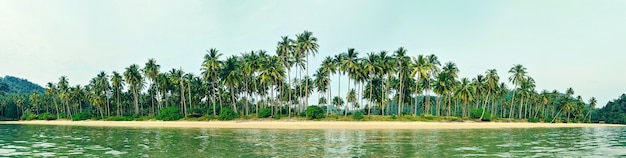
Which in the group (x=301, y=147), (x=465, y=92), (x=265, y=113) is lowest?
(x=265, y=113)

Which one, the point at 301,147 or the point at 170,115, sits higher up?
the point at 301,147

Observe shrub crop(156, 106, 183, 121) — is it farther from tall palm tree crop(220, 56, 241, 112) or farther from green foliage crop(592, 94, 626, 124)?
green foliage crop(592, 94, 626, 124)

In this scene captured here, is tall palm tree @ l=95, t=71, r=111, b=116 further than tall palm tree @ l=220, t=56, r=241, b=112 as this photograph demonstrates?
Yes

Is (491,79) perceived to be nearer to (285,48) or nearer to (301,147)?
(285,48)

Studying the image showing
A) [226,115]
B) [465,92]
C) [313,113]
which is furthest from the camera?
[465,92]

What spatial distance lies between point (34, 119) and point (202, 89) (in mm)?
52312

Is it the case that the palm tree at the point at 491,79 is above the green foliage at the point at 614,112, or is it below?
above

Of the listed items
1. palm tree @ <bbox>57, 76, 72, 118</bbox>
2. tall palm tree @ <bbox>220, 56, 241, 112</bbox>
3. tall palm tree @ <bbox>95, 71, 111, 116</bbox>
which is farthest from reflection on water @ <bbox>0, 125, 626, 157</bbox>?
palm tree @ <bbox>57, 76, 72, 118</bbox>

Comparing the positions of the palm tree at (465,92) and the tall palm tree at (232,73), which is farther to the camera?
the palm tree at (465,92)

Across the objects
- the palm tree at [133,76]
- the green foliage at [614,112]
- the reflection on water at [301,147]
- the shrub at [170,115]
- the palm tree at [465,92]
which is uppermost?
the palm tree at [133,76]

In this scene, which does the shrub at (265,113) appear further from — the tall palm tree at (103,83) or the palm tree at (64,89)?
the palm tree at (64,89)

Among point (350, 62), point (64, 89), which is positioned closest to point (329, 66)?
point (350, 62)

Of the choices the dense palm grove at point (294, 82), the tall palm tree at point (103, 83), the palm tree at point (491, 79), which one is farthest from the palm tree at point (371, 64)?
the tall palm tree at point (103, 83)

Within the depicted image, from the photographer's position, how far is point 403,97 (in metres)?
112
